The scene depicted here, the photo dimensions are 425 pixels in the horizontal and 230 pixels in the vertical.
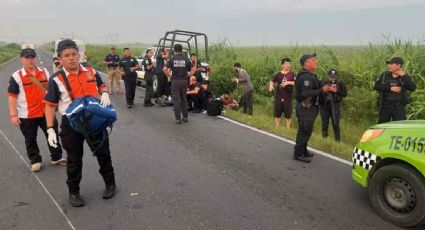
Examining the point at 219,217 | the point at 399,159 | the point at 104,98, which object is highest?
the point at 104,98

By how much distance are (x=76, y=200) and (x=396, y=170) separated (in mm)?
3566

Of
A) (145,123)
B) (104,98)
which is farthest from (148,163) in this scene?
(145,123)

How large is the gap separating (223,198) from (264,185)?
74cm

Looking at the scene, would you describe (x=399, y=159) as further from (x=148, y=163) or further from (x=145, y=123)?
(x=145, y=123)

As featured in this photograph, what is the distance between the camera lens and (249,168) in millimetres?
6148

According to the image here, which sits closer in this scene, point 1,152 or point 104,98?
point 104,98

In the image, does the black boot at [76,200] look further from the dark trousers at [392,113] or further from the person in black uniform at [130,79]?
the person in black uniform at [130,79]

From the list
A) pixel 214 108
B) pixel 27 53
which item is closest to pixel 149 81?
pixel 214 108

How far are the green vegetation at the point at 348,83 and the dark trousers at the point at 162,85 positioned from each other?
7.40 feet

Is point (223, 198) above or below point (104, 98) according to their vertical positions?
below

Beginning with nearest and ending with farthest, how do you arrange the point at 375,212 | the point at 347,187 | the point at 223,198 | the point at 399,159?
1. the point at 399,159
2. the point at 375,212
3. the point at 223,198
4. the point at 347,187

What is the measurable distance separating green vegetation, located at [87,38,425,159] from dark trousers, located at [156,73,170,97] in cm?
226

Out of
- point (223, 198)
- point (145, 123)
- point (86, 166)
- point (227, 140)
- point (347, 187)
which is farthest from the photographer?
point (145, 123)

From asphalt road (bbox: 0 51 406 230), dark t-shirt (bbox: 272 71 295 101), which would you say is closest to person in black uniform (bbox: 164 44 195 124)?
asphalt road (bbox: 0 51 406 230)
